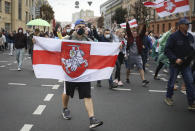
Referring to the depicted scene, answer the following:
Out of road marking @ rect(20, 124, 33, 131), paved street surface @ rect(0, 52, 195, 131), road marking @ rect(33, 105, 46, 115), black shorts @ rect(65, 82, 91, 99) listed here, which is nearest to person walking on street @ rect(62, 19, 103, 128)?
black shorts @ rect(65, 82, 91, 99)

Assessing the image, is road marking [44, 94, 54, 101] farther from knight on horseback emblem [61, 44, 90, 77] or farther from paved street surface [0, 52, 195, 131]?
knight on horseback emblem [61, 44, 90, 77]

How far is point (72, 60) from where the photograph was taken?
5227 mm

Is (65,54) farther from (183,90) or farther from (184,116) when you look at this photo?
(183,90)

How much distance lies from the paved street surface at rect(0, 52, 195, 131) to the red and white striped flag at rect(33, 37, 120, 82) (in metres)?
0.79

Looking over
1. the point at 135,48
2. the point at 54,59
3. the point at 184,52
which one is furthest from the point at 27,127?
the point at 135,48

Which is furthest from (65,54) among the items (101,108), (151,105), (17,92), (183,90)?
(183,90)

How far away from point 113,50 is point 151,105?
68.5 inches

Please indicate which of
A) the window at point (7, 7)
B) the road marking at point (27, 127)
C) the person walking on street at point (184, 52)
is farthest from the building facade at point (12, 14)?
the road marking at point (27, 127)

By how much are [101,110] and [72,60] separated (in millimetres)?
1468

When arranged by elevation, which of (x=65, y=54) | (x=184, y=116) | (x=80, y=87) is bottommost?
(x=184, y=116)

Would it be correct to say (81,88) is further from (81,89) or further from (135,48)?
(135,48)

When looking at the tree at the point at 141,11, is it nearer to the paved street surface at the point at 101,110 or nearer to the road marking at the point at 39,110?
the paved street surface at the point at 101,110

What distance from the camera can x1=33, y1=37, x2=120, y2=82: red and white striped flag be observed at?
17.3ft

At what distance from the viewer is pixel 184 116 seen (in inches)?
231
